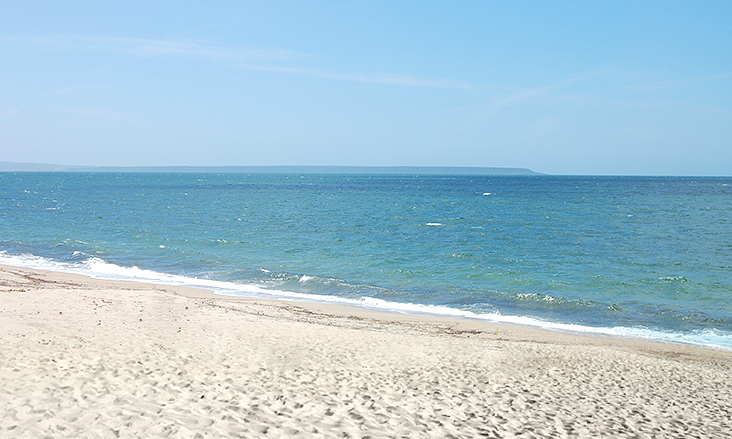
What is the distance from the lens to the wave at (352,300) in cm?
1564

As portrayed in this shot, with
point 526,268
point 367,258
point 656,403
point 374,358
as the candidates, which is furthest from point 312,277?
point 656,403

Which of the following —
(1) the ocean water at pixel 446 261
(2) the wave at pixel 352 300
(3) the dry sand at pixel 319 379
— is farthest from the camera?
(1) the ocean water at pixel 446 261

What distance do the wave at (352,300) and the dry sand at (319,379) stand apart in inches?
52.3

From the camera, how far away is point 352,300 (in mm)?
19891

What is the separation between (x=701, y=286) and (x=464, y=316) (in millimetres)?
11067

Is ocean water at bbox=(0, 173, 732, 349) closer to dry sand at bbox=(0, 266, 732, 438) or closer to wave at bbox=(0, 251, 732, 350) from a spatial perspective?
wave at bbox=(0, 251, 732, 350)

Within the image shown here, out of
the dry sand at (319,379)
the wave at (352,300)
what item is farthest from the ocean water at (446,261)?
the dry sand at (319,379)

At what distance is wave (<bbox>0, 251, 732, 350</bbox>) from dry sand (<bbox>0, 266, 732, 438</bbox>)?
1329 mm

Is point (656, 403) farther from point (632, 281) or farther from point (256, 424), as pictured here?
point (632, 281)

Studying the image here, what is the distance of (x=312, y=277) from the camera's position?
2339 cm

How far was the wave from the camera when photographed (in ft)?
51.3

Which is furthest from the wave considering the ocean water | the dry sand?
the dry sand

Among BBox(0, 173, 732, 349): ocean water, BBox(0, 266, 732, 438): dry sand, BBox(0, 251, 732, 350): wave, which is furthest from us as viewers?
BBox(0, 173, 732, 349): ocean water

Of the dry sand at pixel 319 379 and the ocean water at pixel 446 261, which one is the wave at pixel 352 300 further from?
the dry sand at pixel 319 379
